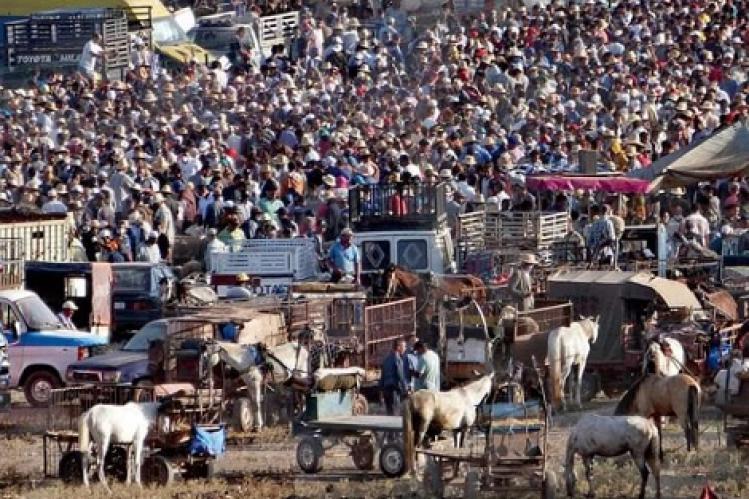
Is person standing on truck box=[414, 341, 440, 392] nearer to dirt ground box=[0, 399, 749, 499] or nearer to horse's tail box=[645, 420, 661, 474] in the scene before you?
dirt ground box=[0, 399, 749, 499]

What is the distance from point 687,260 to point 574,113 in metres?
11.5

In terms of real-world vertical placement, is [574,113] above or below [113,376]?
above

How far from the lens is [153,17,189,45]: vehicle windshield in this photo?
212ft

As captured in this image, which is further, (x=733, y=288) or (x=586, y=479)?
(x=733, y=288)

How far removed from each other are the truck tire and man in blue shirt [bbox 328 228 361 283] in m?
4.67

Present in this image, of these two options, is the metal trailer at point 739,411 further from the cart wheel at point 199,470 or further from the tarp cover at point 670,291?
the cart wheel at point 199,470

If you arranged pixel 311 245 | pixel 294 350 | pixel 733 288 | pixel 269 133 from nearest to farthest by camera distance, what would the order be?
1. pixel 294 350
2. pixel 733 288
3. pixel 311 245
4. pixel 269 133

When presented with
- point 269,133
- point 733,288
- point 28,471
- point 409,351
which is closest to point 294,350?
point 409,351

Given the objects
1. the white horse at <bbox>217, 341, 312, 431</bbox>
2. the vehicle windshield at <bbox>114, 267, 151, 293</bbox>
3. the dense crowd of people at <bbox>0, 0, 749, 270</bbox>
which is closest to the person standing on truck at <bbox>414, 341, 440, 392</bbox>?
the white horse at <bbox>217, 341, 312, 431</bbox>

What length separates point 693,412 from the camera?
116 ft

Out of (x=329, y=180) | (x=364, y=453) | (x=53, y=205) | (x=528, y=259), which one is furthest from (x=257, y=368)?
(x=329, y=180)

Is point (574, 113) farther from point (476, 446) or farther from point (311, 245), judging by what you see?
point (476, 446)

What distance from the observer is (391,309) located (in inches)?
1634

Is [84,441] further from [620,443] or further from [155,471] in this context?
[620,443]
